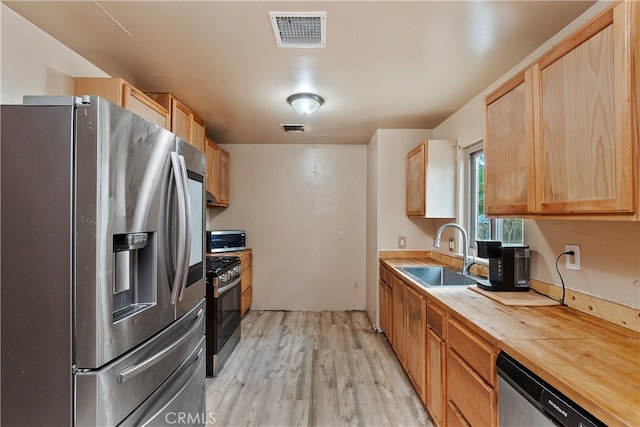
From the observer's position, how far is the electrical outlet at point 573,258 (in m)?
1.57

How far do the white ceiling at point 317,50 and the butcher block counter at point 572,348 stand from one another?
1487 mm

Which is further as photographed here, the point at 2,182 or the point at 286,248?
the point at 286,248

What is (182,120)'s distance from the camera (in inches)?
108

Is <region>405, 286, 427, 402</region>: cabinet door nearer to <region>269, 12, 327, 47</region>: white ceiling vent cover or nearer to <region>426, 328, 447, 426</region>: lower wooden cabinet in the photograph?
<region>426, 328, 447, 426</region>: lower wooden cabinet

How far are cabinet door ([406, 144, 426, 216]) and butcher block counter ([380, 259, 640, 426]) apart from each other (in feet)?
4.73

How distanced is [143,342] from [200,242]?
0.66m

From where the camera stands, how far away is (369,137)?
13.3ft

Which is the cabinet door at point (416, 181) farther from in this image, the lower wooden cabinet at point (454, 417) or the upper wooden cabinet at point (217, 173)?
the upper wooden cabinet at point (217, 173)

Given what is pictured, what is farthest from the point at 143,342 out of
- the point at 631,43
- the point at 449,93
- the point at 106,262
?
the point at 449,93

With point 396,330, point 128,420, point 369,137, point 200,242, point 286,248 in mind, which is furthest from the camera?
point 286,248

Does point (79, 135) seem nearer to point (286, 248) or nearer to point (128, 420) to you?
point (128, 420)

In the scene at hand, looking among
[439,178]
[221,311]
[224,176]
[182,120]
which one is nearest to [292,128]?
[224,176]

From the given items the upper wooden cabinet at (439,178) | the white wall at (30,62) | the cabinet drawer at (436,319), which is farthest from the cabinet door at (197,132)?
the cabinet drawer at (436,319)

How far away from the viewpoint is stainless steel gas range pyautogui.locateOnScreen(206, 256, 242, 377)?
256cm
